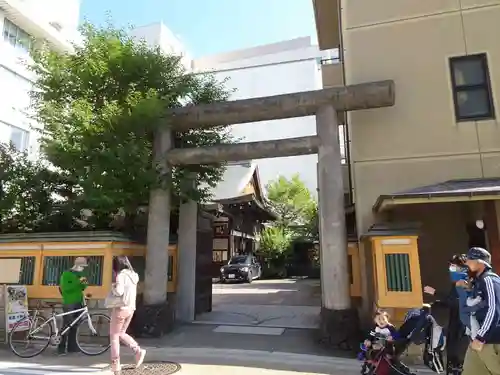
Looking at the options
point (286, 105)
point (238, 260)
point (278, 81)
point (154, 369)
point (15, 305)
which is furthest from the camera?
point (278, 81)

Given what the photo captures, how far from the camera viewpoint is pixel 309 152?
27.3 ft

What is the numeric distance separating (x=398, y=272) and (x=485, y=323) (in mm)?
3247

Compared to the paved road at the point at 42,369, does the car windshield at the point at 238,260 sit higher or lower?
higher

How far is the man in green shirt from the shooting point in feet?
22.4

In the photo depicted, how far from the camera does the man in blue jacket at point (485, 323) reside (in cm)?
360

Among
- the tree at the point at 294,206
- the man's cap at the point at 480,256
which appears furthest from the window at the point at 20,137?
the man's cap at the point at 480,256

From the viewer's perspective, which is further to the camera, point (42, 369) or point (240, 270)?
point (240, 270)

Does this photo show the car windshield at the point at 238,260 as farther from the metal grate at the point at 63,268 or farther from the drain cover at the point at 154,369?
the drain cover at the point at 154,369

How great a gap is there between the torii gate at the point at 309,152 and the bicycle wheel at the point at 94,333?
37.5 inches

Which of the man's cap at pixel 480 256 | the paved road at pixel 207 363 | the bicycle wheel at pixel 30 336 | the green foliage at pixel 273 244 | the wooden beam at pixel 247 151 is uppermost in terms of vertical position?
the wooden beam at pixel 247 151

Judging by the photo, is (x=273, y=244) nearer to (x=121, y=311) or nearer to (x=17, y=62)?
(x=17, y=62)

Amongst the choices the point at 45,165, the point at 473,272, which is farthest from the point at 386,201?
the point at 45,165

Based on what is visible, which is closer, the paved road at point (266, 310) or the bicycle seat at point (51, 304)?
the bicycle seat at point (51, 304)

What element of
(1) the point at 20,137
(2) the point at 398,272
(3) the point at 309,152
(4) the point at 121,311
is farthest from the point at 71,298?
(1) the point at 20,137
